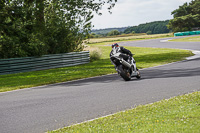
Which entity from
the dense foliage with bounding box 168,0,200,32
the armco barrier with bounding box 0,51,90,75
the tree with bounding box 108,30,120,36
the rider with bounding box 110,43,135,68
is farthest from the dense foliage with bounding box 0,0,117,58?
the tree with bounding box 108,30,120,36

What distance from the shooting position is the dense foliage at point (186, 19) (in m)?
93.8

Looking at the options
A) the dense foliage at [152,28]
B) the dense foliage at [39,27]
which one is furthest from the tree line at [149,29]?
the dense foliage at [39,27]

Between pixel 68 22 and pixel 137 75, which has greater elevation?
pixel 68 22

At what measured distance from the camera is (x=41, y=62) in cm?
2130

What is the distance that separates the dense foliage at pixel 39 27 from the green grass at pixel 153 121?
600 inches

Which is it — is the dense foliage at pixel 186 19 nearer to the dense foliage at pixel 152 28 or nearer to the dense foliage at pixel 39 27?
the dense foliage at pixel 152 28

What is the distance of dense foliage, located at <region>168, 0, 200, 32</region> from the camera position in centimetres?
9384

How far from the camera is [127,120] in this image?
6281 mm

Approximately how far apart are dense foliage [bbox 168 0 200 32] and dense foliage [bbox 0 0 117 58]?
7276 centimetres

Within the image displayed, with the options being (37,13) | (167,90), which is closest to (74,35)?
(37,13)

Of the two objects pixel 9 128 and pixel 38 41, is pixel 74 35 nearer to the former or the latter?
pixel 38 41

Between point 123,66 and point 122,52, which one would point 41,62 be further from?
point 123,66

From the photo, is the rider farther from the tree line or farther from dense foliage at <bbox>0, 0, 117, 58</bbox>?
the tree line

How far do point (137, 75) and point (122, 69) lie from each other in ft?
3.66
